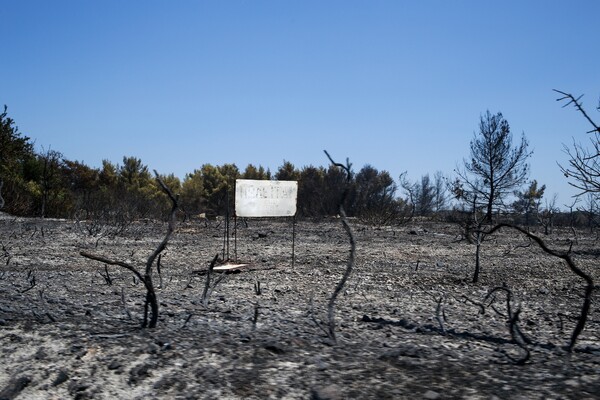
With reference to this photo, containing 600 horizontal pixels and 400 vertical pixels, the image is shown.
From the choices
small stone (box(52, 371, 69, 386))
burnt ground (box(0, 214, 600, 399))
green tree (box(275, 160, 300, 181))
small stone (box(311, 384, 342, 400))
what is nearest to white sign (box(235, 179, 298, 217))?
burnt ground (box(0, 214, 600, 399))

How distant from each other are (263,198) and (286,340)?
586cm

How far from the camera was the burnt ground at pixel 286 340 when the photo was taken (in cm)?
293

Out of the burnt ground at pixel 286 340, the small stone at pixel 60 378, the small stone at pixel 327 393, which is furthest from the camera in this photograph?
the small stone at pixel 60 378

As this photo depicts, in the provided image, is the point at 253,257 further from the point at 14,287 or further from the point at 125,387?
the point at 125,387

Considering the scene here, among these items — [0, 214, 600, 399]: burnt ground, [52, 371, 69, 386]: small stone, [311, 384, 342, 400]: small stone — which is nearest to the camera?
[311, 384, 342, 400]: small stone

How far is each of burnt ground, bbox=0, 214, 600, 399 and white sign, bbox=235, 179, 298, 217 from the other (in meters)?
1.44

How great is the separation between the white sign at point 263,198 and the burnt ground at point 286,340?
1439 millimetres

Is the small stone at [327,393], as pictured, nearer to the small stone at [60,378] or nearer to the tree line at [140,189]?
the small stone at [60,378]

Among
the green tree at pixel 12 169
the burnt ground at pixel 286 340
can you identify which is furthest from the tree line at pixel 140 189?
the burnt ground at pixel 286 340

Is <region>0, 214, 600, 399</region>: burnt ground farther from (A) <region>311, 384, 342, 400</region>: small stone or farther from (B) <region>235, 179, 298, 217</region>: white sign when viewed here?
(B) <region>235, 179, 298, 217</region>: white sign

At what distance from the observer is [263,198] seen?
9445 millimetres

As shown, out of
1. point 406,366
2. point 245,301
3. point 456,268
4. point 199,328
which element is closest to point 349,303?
point 245,301

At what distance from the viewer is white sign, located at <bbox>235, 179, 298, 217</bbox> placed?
9.19 m

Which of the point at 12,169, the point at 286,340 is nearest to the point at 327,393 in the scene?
the point at 286,340
